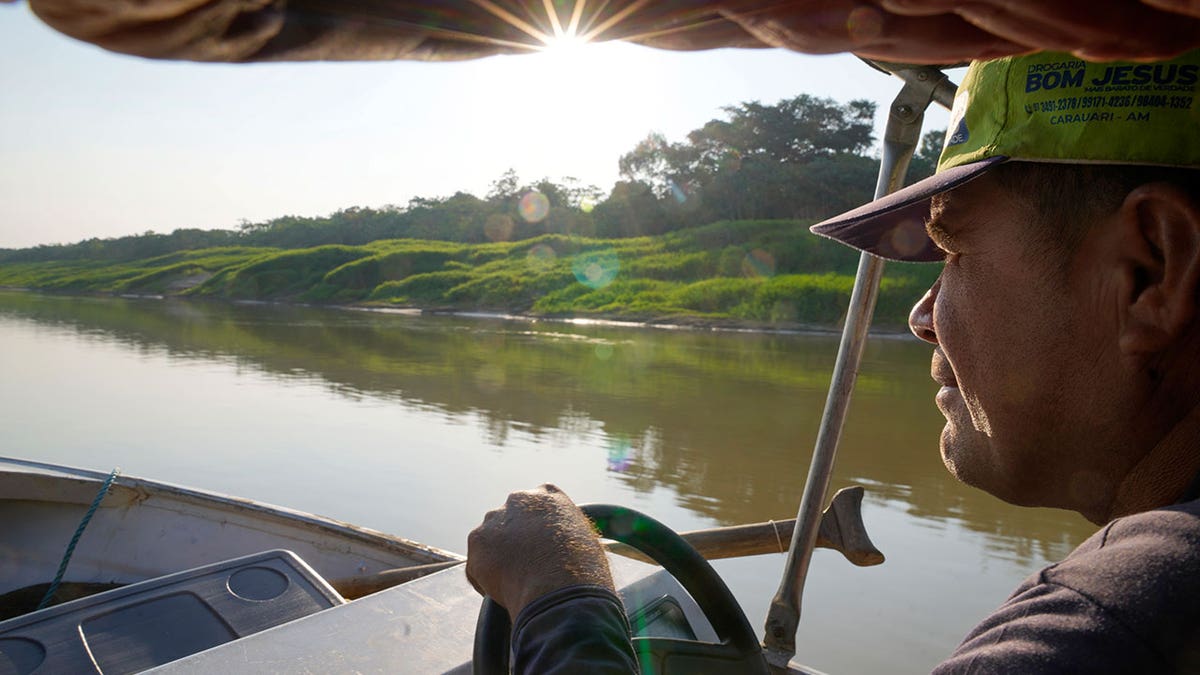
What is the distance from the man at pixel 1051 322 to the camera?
0.87 m

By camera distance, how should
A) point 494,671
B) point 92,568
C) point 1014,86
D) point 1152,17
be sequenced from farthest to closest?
point 92,568
point 494,671
point 1014,86
point 1152,17

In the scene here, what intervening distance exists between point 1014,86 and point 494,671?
38.5 inches

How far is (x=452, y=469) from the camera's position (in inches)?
278

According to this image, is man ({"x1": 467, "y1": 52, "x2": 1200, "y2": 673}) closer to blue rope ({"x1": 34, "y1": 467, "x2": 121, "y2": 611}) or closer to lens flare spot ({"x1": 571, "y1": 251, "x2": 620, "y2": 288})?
blue rope ({"x1": 34, "y1": 467, "x2": 121, "y2": 611})

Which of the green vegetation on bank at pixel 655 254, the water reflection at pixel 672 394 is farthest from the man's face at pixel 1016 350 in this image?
the green vegetation on bank at pixel 655 254

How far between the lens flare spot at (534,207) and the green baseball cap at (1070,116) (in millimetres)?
48020

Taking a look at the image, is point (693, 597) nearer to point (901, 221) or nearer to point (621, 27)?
point (901, 221)

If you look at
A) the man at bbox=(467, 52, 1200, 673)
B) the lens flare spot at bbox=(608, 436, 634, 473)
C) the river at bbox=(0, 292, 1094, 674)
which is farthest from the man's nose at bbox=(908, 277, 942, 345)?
the lens flare spot at bbox=(608, 436, 634, 473)

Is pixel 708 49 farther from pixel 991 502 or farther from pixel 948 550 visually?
pixel 991 502

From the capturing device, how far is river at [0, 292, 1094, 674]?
4875mm

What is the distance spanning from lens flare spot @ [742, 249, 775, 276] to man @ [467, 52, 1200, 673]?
2638cm

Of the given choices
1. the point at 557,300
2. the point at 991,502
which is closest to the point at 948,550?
the point at 991,502

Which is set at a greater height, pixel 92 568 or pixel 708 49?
pixel 708 49

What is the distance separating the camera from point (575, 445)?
811 cm
